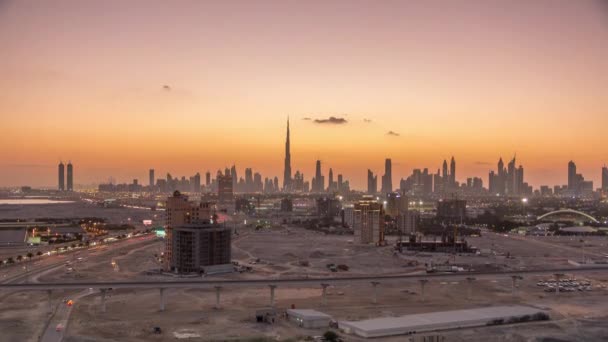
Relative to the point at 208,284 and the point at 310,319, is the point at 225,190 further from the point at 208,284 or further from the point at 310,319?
the point at 310,319

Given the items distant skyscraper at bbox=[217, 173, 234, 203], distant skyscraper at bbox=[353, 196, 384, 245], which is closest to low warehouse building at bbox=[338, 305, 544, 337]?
distant skyscraper at bbox=[353, 196, 384, 245]

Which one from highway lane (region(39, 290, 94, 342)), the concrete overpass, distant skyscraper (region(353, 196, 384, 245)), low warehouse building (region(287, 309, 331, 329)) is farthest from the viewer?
distant skyscraper (region(353, 196, 384, 245))

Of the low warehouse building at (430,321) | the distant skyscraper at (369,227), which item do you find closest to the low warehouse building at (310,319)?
the low warehouse building at (430,321)

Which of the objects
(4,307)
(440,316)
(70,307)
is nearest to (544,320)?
(440,316)

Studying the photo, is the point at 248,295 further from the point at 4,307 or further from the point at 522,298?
the point at 522,298

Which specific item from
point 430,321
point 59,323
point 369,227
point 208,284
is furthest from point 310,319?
point 369,227

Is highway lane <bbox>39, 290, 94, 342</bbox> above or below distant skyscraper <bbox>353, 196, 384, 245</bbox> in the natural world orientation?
below

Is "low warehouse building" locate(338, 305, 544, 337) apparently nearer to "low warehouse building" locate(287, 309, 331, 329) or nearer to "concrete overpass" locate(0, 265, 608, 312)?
"low warehouse building" locate(287, 309, 331, 329)
